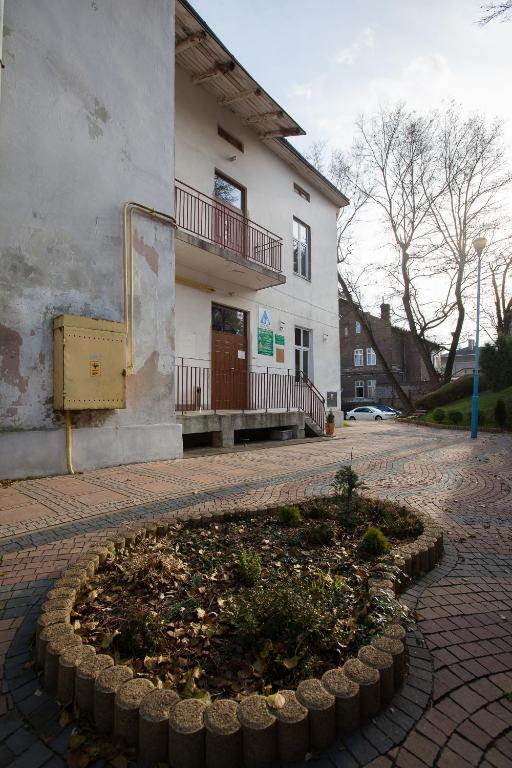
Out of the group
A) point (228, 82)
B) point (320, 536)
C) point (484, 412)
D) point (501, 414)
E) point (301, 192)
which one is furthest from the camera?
point (484, 412)

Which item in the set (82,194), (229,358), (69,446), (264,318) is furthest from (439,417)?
(82,194)

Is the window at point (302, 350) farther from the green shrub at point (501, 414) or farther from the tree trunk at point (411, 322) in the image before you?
the tree trunk at point (411, 322)

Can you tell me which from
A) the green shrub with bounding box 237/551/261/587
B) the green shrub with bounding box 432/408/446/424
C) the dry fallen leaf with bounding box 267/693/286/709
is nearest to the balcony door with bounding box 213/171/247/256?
the green shrub with bounding box 237/551/261/587

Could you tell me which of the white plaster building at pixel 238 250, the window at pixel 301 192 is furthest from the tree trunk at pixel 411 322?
the window at pixel 301 192

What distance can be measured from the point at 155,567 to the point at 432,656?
1805 mm

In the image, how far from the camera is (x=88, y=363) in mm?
6609

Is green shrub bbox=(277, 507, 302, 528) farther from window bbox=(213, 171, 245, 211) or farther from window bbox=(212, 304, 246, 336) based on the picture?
window bbox=(213, 171, 245, 211)

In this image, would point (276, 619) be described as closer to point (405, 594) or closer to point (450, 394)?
point (405, 594)

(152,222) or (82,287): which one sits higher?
(152,222)

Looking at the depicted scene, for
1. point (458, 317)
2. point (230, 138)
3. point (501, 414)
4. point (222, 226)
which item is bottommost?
point (501, 414)

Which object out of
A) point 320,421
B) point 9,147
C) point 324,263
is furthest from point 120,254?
point 324,263

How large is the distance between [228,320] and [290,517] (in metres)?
9.00

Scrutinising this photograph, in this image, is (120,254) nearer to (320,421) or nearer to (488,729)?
(488,729)

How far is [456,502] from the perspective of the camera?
5.35 m
